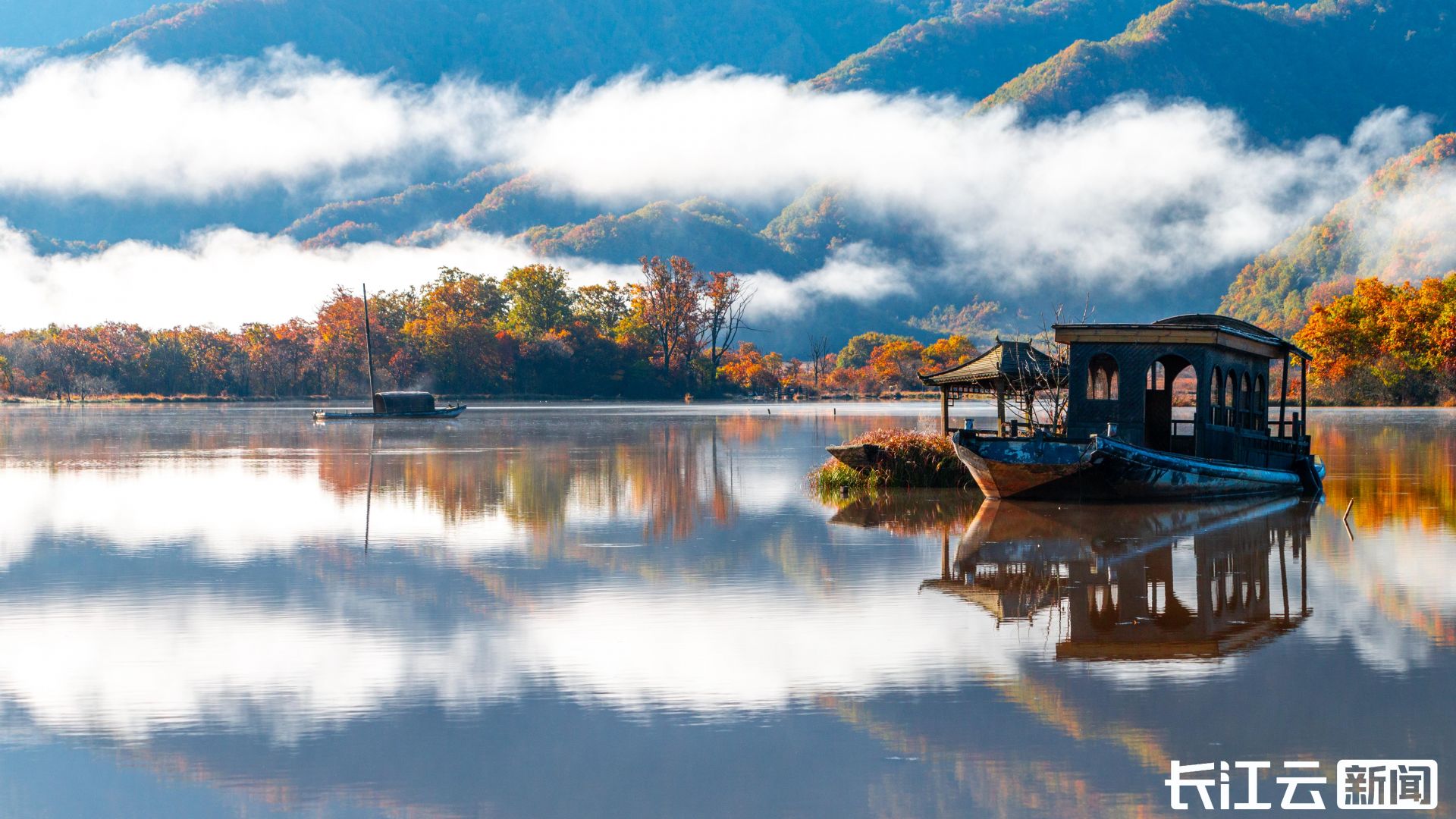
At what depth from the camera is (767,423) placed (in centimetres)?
6072

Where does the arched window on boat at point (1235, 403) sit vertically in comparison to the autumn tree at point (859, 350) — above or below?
below

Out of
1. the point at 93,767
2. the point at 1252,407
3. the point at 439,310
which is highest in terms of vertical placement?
the point at 439,310

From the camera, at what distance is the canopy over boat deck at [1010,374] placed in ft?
83.2

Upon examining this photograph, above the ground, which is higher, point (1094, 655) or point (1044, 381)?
point (1044, 381)

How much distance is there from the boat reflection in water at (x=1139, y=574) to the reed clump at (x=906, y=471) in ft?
10.7

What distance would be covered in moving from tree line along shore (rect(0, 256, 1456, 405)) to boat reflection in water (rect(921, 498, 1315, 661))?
90.1m

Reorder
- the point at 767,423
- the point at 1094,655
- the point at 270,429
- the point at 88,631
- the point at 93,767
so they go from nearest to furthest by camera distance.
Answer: the point at 93,767 → the point at 1094,655 → the point at 88,631 → the point at 270,429 → the point at 767,423

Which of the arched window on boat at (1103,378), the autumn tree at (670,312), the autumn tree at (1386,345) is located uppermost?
the autumn tree at (670,312)

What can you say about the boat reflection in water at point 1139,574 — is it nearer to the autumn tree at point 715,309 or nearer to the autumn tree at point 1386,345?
the autumn tree at point 1386,345

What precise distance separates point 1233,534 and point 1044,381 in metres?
7.95

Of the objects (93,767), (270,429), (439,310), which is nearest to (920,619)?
(93,767)

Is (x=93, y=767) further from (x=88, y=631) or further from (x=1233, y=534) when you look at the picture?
(x=1233, y=534)

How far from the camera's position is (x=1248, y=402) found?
24.9 metres

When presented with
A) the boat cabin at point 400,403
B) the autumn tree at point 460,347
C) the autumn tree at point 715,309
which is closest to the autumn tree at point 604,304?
the autumn tree at point 715,309
